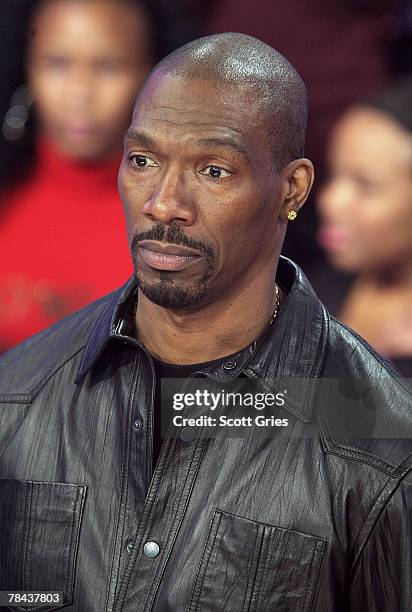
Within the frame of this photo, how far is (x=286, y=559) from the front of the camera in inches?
70.9

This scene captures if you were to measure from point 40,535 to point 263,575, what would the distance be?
0.37m

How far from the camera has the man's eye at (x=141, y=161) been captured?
73.6 inches

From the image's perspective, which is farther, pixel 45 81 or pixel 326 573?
pixel 45 81

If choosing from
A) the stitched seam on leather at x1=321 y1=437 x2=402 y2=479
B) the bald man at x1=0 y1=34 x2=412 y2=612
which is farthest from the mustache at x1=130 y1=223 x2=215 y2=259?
the stitched seam on leather at x1=321 y1=437 x2=402 y2=479

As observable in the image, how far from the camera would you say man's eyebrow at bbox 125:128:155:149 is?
1842mm

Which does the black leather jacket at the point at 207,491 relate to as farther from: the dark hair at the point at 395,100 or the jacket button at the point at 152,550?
the dark hair at the point at 395,100

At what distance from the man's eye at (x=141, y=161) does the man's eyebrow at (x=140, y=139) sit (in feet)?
0.08

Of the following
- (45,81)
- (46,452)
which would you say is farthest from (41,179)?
(46,452)

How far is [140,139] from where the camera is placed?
1853 millimetres

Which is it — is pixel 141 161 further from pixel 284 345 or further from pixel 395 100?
pixel 395 100

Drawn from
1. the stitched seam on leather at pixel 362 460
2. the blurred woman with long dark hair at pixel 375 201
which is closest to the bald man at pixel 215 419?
the stitched seam on leather at pixel 362 460

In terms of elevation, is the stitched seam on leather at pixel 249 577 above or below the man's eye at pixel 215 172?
below

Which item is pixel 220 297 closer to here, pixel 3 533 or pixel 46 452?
pixel 46 452

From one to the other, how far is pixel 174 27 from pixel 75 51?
267mm
